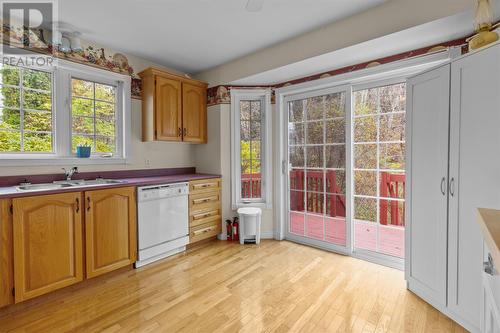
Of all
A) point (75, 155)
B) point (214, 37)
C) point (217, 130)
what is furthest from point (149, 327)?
point (214, 37)

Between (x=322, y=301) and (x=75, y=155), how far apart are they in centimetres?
276

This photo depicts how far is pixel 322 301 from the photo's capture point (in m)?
1.96

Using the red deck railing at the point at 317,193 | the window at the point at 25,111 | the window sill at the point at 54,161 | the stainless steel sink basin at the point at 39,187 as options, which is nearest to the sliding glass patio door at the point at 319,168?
the red deck railing at the point at 317,193

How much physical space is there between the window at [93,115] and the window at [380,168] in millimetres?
2845

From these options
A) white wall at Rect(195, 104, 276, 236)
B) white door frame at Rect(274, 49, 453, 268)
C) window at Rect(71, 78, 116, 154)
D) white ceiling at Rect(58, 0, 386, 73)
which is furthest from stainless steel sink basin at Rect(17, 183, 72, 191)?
white door frame at Rect(274, 49, 453, 268)

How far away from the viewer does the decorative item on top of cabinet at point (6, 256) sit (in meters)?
1.72

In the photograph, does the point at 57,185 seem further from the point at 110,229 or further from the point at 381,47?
the point at 381,47

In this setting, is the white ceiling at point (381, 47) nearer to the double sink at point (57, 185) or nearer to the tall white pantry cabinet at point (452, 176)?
the tall white pantry cabinet at point (452, 176)

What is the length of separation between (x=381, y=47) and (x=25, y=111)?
132 inches

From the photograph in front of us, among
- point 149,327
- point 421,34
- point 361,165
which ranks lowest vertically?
point 149,327

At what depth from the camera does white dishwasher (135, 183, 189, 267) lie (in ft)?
8.38

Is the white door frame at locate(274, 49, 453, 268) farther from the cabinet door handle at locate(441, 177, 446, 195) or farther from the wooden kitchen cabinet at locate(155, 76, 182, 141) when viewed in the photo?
the wooden kitchen cabinet at locate(155, 76, 182, 141)

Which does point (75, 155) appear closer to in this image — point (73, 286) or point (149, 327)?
point (73, 286)

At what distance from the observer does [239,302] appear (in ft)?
6.39
